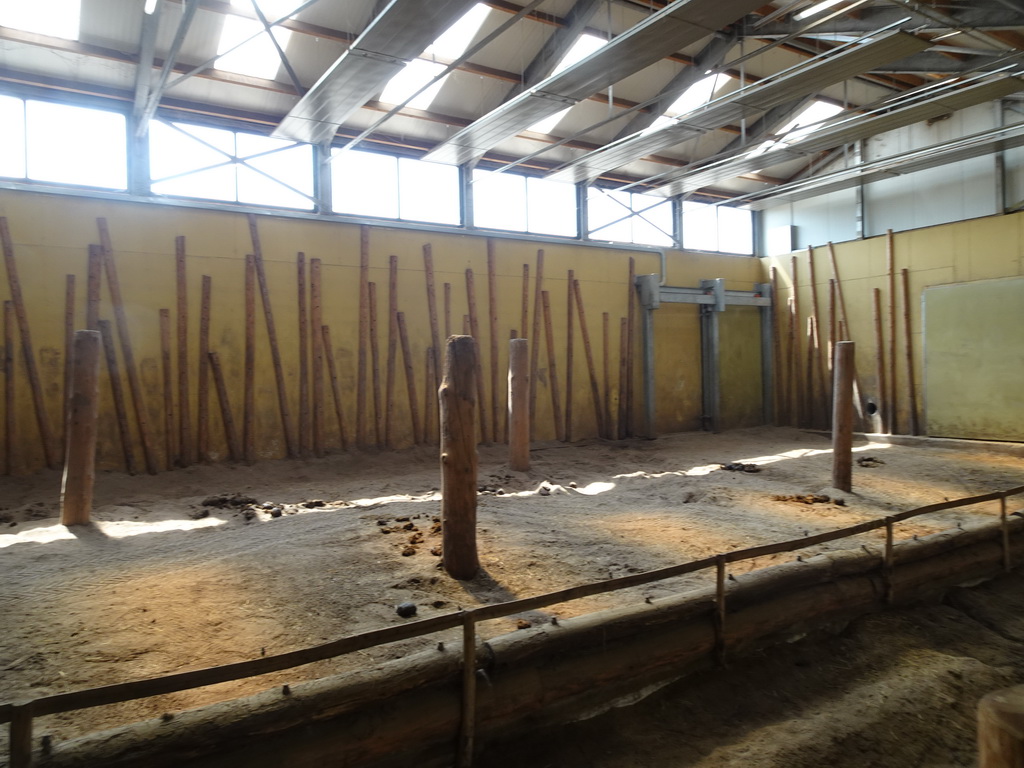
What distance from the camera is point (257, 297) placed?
9.23 m

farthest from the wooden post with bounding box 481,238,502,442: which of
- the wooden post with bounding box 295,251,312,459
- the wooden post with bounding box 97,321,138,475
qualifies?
the wooden post with bounding box 97,321,138,475

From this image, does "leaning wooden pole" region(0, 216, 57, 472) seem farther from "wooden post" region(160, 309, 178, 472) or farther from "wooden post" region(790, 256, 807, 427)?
"wooden post" region(790, 256, 807, 427)

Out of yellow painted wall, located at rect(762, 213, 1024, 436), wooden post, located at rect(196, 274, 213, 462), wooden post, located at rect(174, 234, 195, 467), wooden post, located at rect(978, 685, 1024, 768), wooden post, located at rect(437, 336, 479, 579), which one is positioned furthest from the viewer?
yellow painted wall, located at rect(762, 213, 1024, 436)

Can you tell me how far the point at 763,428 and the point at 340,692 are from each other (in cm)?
1253

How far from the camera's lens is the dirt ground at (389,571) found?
3.46 meters

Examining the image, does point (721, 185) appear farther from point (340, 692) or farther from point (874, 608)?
point (340, 692)

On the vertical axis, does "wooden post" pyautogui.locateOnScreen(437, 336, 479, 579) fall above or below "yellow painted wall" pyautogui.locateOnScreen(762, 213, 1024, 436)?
below

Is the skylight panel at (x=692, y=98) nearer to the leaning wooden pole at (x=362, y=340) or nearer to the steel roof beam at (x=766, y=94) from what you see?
the steel roof beam at (x=766, y=94)

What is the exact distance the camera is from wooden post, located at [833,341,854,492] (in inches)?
299

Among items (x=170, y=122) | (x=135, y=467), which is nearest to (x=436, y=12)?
(x=170, y=122)

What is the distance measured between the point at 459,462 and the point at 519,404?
13.3 ft

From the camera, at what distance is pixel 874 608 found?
4.96m

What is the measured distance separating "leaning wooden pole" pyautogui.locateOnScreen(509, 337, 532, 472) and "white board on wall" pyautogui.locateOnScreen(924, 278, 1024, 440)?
7820mm

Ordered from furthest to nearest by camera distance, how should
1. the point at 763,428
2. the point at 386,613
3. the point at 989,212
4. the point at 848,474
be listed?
the point at 763,428, the point at 989,212, the point at 848,474, the point at 386,613
